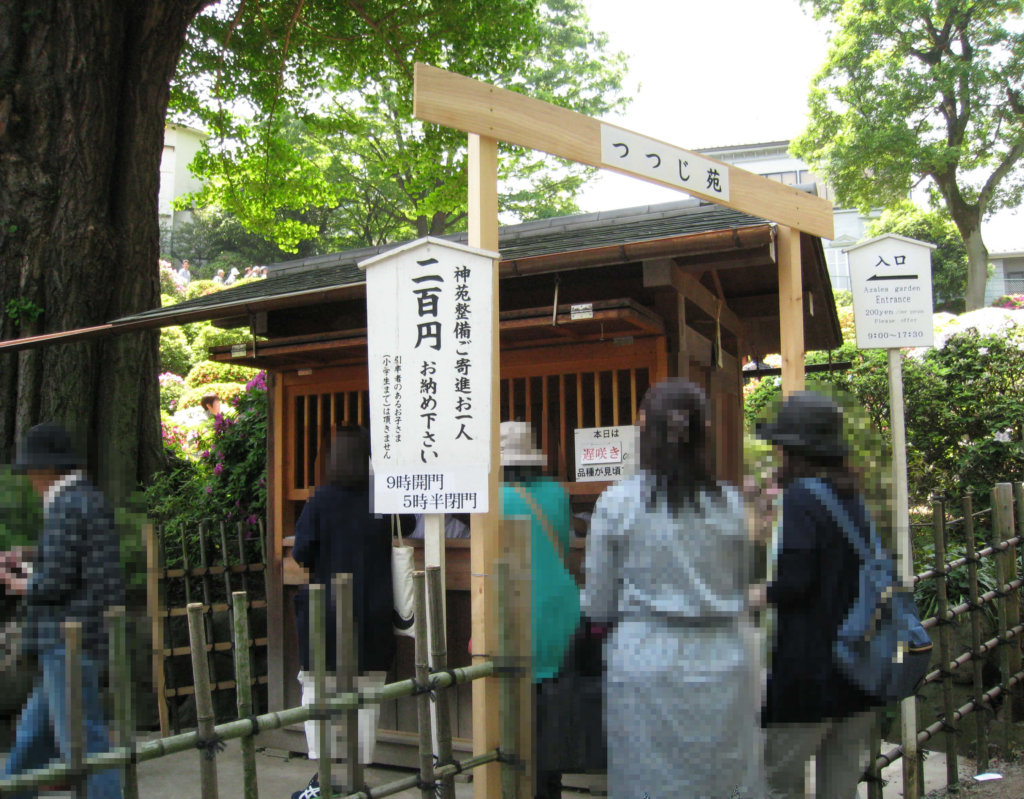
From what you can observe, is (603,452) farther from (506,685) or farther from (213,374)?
(213,374)

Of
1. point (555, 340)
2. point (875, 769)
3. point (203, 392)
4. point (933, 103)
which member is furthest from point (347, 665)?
point (933, 103)

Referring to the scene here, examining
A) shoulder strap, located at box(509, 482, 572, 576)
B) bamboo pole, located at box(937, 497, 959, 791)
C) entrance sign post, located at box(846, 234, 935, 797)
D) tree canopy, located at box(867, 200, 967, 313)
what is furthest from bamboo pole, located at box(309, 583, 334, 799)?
tree canopy, located at box(867, 200, 967, 313)

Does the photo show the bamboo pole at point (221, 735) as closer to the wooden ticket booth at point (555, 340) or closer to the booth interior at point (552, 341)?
the booth interior at point (552, 341)

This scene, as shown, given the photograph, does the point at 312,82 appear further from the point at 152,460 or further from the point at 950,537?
the point at 950,537

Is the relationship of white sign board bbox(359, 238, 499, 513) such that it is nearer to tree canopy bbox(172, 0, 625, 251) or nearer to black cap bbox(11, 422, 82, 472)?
black cap bbox(11, 422, 82, 472)

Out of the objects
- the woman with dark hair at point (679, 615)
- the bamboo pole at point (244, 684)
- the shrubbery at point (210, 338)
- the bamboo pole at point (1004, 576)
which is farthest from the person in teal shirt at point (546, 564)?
the shrubbery at point (210, 338)

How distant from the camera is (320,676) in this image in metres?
2.57

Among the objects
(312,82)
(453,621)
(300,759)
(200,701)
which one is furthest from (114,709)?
(312,82)

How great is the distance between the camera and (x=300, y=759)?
19.9 feet

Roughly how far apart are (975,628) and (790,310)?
230 centimetres

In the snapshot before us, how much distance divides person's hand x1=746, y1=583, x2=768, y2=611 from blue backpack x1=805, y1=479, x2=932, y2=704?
0.33 m

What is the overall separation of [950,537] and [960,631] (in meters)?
2.04

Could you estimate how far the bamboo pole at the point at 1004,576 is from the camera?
18.0 feet

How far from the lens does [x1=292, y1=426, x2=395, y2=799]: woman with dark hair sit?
4.74m
